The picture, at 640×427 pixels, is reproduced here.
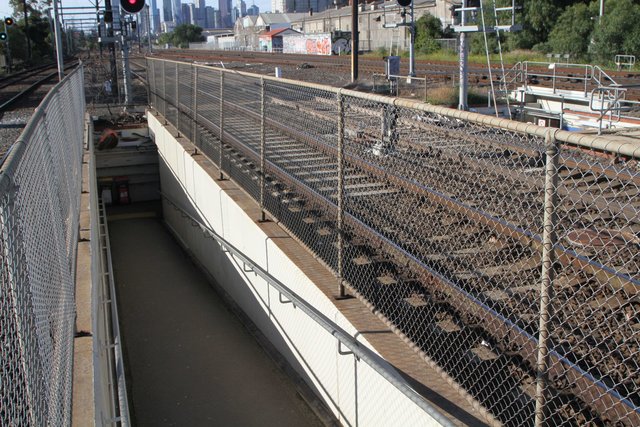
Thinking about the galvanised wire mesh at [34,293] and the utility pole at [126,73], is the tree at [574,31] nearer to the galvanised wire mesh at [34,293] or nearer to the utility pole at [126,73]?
the utility pole at [126,73]

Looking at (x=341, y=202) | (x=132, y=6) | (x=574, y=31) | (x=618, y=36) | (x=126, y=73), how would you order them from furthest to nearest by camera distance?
(x=574, y=31) → (x=618, y=36) → (x=126, y=73) → (x=132, y=6) → (x=341, y=202)

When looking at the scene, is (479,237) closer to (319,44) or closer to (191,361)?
(191,361)

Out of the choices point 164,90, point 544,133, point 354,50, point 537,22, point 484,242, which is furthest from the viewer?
point 537,22

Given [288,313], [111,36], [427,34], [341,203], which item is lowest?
[288,313]

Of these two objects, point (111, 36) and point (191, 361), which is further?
point (111, 36)

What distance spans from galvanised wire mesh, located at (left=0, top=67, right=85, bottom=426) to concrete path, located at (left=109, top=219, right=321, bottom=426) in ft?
7.06

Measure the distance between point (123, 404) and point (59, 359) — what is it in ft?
4.30

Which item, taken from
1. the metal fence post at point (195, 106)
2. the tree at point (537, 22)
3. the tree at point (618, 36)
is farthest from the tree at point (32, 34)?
the metal fence post at point (195, 106)

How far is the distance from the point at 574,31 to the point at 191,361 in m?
37.8

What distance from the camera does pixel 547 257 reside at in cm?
331

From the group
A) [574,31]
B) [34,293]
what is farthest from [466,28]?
[574,31]

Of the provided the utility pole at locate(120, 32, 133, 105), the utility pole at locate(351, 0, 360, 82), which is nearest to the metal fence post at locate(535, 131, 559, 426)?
the utility pole at locate(351, 0, 360, 82)

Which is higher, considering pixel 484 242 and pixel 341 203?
pixel 341 203

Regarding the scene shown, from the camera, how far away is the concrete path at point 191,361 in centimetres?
672
